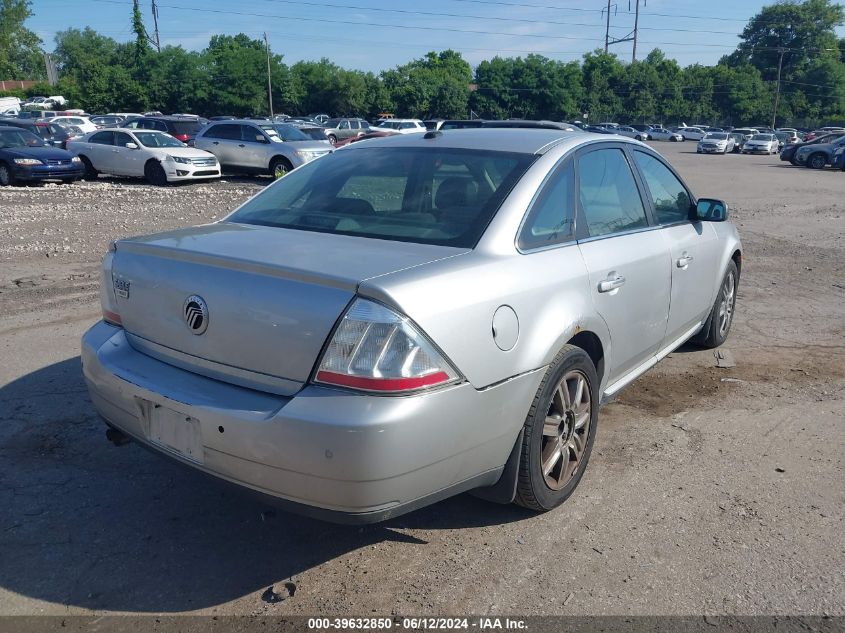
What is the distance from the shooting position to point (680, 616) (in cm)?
273

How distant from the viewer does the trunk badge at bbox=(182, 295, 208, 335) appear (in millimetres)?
2879

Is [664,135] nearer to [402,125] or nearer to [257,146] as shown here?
[402,125]

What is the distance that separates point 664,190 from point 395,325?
2934 millimetres

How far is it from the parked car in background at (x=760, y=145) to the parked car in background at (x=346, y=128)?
26.3 m

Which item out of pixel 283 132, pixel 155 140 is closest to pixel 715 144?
pixel 283 132

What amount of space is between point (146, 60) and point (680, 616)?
7558 cm

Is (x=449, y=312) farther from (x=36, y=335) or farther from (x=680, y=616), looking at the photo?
(x=36, y=335)

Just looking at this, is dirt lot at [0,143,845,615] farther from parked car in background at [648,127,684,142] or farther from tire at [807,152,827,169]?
parked car in background at [648,127,684,142]

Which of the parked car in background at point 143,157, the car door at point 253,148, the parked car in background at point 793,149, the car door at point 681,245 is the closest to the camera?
the car door at point 681,245

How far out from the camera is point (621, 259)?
12.6 ft

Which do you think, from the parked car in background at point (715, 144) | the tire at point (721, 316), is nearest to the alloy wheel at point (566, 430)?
the tire at point (721, 316)

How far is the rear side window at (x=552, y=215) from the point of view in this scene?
3.31 m

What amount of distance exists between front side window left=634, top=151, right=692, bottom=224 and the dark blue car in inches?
703

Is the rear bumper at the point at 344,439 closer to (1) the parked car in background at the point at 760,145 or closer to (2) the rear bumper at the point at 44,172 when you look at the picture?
(2) the rear bumper at the point at 44,172
